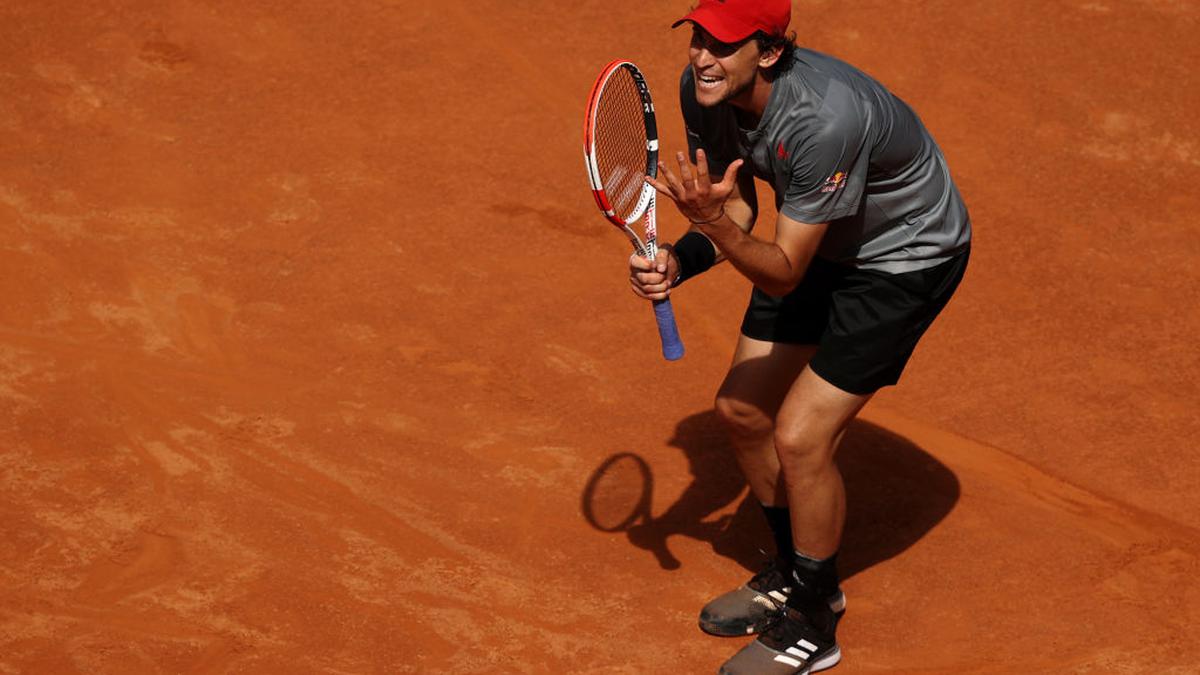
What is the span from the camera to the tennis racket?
16.2 feet

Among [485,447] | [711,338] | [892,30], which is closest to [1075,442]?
[711,338]

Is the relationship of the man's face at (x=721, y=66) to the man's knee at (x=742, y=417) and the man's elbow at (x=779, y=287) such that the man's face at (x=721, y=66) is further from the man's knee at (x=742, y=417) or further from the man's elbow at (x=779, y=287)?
the man's knee at (x=742, y=417)

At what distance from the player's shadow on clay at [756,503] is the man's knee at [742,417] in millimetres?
634

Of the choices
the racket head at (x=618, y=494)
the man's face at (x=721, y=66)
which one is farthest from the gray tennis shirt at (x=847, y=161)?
the racket head at (x=618, y=494)

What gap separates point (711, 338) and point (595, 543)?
1.59 metres

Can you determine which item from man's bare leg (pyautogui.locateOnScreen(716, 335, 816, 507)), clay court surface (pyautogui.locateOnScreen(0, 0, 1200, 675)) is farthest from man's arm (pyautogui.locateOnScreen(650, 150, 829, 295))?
clay court surface (pyautogui.locateOnScreen(0, 0, 1200, 675))

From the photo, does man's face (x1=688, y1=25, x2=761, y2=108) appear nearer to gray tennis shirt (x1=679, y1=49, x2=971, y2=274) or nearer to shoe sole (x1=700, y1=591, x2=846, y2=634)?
gray tennis shirt (x1=679, y1=49, x2=971, y2=274)

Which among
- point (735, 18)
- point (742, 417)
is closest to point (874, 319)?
point (742, 417)

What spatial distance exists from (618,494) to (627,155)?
1.56 meters

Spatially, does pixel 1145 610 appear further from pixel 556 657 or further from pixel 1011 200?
pixel 1011 200

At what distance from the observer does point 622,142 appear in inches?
211

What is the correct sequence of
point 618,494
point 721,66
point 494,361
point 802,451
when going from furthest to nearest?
point 494,361 → point 618,494 → point 802,451 → point 721,66

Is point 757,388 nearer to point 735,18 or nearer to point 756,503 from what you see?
point 756,503

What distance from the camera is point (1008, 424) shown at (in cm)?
668
